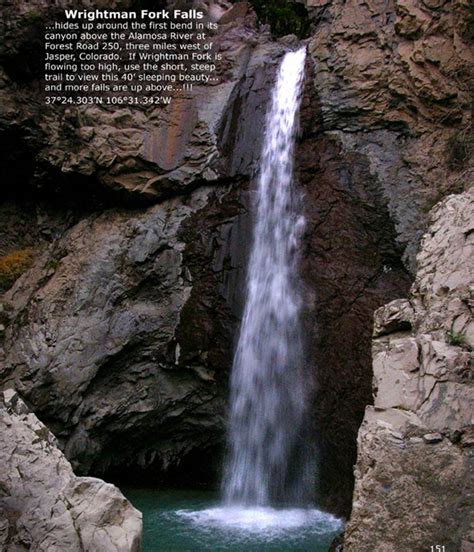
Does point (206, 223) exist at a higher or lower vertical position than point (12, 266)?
higher

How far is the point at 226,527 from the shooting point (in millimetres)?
8828

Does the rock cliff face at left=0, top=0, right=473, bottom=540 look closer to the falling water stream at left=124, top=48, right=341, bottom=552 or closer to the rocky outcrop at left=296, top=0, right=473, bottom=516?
the rocky outcrop at left=296, top=0, right=473, bottom=516

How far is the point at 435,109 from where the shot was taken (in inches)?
411

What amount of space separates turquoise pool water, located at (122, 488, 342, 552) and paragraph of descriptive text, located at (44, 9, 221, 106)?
7194 mm

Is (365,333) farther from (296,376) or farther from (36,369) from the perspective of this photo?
(36,369)

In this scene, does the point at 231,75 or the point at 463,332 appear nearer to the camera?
the point at 463,332

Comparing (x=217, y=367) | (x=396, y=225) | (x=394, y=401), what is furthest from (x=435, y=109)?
(x=394, y=401)

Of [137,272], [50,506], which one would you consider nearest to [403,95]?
[137,272]

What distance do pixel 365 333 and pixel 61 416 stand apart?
17.3 ft

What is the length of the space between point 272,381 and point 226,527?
8.36ft

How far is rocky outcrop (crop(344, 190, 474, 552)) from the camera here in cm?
480

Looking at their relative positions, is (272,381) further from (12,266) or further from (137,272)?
(12,266)

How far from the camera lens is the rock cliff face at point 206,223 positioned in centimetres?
1023

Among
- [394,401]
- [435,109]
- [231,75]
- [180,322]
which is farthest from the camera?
[231,75]
